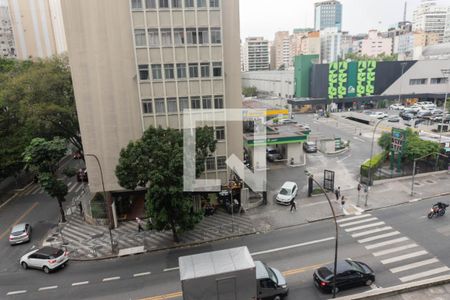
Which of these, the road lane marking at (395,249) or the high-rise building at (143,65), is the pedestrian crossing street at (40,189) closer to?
the high-rise building at (143,65)

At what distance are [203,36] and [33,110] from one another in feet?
62.6

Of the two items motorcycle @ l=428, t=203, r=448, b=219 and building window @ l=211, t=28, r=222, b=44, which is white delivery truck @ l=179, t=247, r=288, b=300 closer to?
motorcycle @ l=428, t=203, r=448, b=219

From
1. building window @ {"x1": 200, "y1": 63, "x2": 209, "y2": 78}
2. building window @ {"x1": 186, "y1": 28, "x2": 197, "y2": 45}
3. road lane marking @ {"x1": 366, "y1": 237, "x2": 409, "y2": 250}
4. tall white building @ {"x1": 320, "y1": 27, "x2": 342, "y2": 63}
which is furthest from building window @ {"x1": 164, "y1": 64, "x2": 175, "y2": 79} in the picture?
tall white building @ {"x1": 320, "y1": 27, "x2": 342, "y2": 63}

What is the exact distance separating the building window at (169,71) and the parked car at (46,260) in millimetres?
15281

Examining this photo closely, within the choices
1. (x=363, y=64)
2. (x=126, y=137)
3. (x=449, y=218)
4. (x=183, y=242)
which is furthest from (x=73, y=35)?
(x=363, y=64)

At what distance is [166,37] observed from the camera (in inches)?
979

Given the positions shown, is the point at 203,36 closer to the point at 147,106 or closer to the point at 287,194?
the point at 147,106

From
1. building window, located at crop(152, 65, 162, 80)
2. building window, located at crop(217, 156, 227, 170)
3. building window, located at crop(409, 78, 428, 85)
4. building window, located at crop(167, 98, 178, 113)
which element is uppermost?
building window, located at crop(152, 65, 162, 80)

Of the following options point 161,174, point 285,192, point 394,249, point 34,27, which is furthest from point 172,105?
point 34,27

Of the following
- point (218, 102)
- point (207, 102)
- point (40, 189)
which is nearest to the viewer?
point (207, 102)

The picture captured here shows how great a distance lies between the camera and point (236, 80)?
89.8ft

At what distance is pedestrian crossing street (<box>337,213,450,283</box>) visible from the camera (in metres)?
18.5

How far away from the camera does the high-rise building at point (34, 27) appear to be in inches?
3435

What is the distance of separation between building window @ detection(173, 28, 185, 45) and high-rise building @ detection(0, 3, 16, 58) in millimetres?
86714
